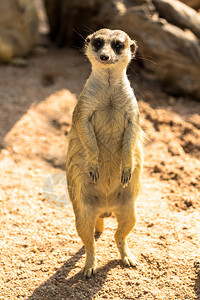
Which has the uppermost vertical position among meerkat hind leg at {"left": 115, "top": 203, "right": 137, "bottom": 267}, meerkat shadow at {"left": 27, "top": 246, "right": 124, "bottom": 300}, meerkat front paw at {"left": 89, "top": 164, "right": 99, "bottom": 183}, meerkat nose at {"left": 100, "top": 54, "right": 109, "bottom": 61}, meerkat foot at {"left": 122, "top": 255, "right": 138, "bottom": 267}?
meerkat nose at {"left": 100, "top": 54, "right": 109, "bottom": 61}

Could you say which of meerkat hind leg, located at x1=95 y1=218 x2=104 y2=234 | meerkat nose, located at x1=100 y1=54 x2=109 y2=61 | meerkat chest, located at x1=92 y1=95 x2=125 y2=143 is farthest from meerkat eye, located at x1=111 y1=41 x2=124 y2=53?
meerkat hind leg, located at x1=95 y1=218 x2=104 y2=234

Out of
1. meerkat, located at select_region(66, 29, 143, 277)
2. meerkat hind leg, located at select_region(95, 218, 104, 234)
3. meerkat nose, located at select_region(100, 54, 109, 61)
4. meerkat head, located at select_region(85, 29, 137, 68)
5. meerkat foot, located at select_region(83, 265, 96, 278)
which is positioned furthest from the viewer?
meerkat hind leg, located at select_region(95, 218, 104, 234)

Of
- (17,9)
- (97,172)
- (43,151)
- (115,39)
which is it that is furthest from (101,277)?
(17,9)

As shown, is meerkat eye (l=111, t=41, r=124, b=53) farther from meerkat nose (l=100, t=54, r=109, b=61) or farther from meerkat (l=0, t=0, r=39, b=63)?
meerkat (l=0, t=0, r=39, b=63)

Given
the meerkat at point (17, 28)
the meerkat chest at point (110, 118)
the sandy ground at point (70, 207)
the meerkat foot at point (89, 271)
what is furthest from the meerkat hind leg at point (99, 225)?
the meerkat at point (17, 28)

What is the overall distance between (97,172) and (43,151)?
2124mm

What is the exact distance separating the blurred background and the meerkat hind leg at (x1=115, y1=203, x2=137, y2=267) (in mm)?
83

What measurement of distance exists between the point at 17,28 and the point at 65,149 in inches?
131

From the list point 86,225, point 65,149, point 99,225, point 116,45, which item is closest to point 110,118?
point 116,45

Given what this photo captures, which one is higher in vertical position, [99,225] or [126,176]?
[126,176]

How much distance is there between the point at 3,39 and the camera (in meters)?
6.62

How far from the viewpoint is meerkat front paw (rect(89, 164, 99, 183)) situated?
2695 millimetres

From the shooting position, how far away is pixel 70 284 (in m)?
2.84

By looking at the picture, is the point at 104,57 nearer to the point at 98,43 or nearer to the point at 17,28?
the point at 98,43
